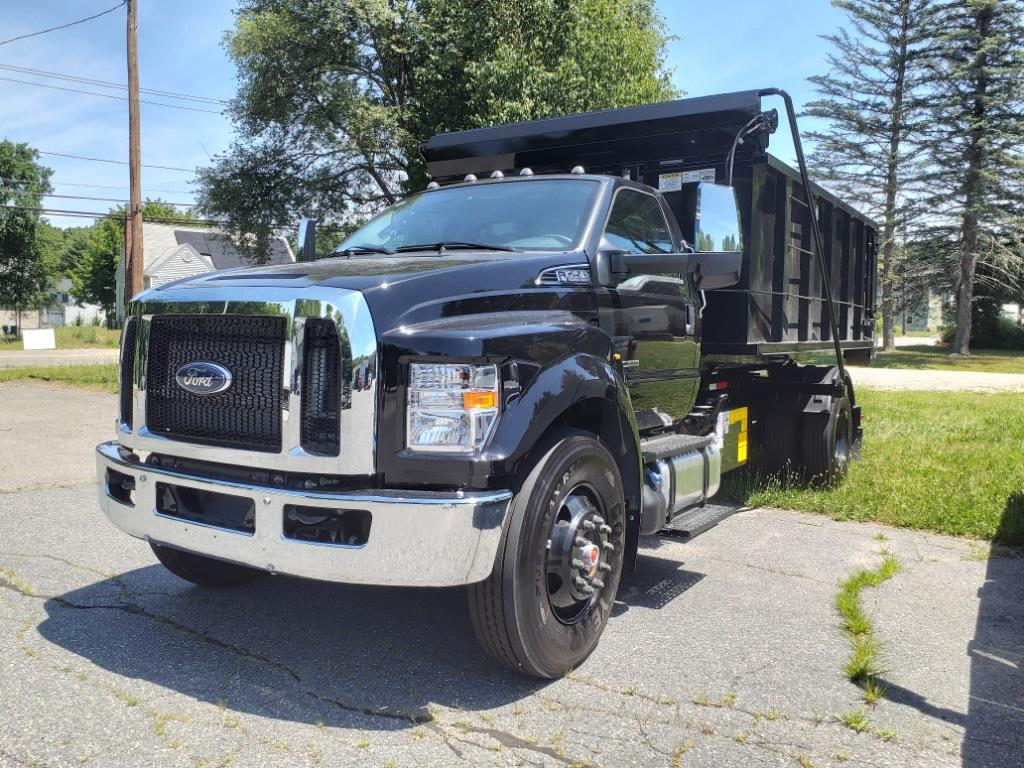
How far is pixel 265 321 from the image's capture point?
330cm

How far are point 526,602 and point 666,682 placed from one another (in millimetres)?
737

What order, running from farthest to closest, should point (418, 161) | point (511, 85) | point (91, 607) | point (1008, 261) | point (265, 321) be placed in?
point (1008, 261) < point (418, 161) < point (511, 85) < point (91, 607) < point (265, 321)

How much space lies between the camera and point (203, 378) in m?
3.47

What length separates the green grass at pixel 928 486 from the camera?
6.37 metres

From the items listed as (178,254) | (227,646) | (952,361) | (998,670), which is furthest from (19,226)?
(998,670)

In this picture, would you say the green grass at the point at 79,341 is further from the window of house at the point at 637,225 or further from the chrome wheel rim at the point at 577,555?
the chrome wheel rim at the point at 577,555

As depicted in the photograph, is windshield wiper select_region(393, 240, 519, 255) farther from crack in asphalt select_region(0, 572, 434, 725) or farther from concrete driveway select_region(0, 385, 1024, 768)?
crack in asphalt select_region(0, 572, 434, 725)

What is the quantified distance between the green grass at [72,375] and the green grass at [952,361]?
21.9 meters

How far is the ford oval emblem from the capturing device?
3.40m

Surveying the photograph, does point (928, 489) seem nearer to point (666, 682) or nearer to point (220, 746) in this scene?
point (666, 682)

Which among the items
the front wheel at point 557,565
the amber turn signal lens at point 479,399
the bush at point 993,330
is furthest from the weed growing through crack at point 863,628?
the bush at point 993,330

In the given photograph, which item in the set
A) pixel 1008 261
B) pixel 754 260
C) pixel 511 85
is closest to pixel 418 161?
pixel 511 85

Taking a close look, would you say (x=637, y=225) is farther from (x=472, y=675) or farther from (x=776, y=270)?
(x=472, y=675)

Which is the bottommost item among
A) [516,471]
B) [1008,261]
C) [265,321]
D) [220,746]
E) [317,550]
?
[220,746]
